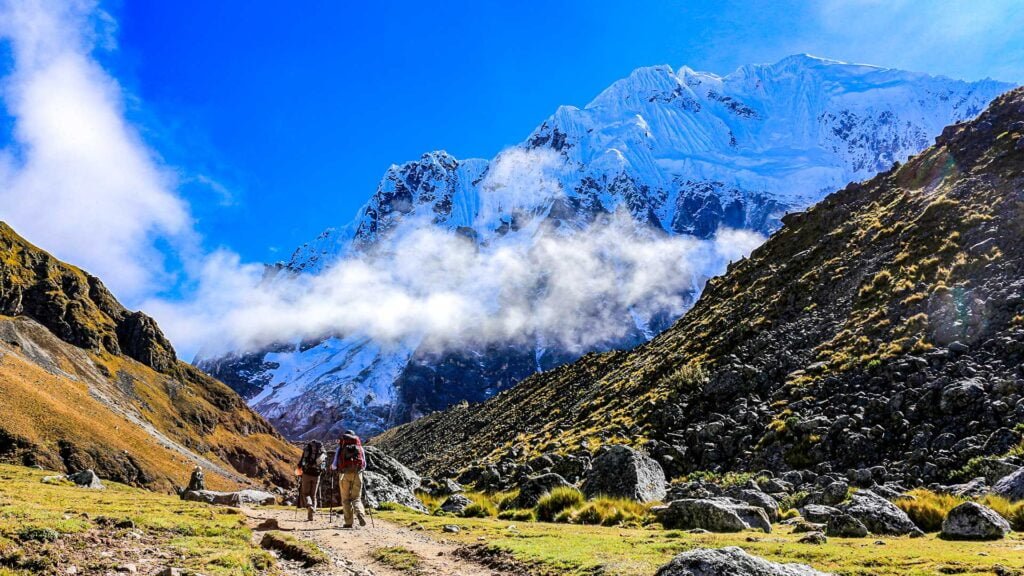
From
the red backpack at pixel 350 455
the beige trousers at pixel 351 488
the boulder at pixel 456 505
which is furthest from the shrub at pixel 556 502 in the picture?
the red backpack at pixel 350 455

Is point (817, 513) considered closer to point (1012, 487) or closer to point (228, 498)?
point (1012, 487)

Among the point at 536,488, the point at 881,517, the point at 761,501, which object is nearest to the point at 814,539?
the point at 881,517

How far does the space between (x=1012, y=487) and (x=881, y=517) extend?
135 inches

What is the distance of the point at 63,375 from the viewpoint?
393ft

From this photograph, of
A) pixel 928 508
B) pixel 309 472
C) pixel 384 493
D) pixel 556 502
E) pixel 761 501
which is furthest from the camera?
pixel 384 493

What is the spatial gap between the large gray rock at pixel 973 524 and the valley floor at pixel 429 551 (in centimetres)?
24

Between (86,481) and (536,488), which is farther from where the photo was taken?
(86,481)

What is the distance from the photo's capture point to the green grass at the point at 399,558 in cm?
1095

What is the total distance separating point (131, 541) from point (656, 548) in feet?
32.7

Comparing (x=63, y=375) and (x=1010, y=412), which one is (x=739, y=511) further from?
(x=63, y=375)

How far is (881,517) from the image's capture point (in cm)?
1181

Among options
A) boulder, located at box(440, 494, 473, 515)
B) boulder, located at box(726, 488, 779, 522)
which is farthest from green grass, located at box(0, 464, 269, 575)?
boulder, located at box(726, 488, 779, 522)

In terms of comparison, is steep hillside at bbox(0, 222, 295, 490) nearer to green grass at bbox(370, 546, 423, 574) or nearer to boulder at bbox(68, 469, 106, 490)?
boulder at bbox(68, 469, 106, 490)

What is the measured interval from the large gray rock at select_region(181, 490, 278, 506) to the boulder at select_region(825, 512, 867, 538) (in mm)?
23166
